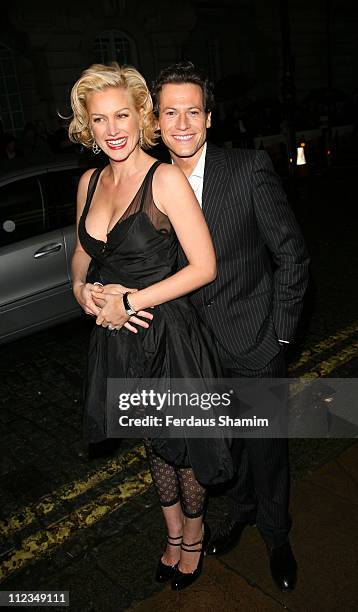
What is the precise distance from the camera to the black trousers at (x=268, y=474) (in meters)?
2.36

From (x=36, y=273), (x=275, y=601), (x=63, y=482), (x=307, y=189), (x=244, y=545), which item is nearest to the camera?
(x=275, y=601)

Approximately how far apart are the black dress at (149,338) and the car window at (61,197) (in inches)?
109

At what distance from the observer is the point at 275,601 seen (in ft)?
7.64

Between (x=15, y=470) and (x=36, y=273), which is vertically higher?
(x=36, y=273)

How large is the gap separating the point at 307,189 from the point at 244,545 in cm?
979

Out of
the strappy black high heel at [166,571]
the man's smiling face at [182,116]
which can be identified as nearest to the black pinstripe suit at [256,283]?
the man's smiling face at [182,116]

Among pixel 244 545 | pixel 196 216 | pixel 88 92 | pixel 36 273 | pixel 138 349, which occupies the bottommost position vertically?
pixel 244 545

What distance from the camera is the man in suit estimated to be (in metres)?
2.15

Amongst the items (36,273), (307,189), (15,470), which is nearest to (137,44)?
(307,189)

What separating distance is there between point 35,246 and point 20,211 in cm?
34

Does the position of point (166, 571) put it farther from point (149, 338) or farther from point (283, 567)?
point (149, 338)

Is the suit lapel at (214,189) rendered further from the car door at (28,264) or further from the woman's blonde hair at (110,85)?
the car door at (28,264)

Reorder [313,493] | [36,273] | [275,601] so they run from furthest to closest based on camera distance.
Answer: [36,273], [313,493], [275,601]

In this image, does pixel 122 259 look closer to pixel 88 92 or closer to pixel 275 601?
pixel 88 92
